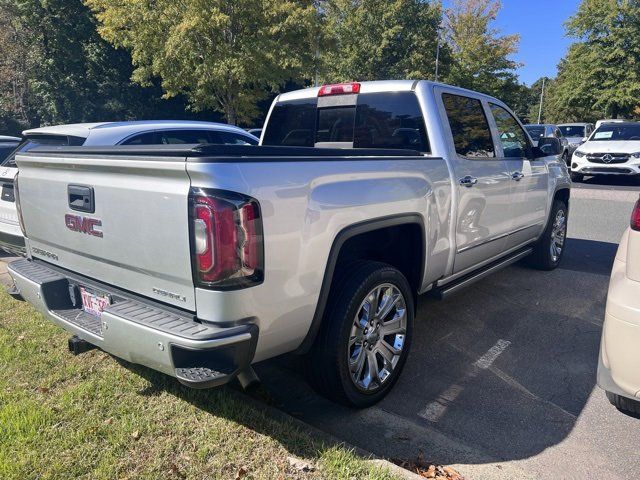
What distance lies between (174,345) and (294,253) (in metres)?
0.69

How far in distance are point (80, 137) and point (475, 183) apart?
4.05 m

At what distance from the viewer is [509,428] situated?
9.40 ft

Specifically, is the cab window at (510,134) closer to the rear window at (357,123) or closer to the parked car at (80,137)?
the rear window at (357,123)

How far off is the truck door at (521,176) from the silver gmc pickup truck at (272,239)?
47 centimetres

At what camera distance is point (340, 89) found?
13.5 feet

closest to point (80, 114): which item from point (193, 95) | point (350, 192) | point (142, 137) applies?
point (193, 95)

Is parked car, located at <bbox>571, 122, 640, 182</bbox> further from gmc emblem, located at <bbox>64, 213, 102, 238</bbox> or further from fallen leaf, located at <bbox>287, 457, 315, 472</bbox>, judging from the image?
gmc emblem, located at <bbox>64, 213, 102, 238</bbox>

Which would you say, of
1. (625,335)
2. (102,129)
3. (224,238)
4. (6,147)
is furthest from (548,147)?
(6,147)

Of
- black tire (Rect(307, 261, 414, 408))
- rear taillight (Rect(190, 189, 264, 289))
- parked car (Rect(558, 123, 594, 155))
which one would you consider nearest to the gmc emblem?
rear taillight (Rect(190, 189, 264, 289))

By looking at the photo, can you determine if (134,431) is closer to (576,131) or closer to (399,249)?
(399,249)

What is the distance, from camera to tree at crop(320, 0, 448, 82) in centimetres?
2958

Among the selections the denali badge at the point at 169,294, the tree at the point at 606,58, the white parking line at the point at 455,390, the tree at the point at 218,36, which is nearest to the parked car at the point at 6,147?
the denali badge at the point at 169,294

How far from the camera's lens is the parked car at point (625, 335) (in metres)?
2.30

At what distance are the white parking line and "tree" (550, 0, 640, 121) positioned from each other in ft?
101
